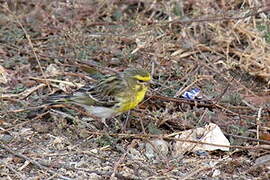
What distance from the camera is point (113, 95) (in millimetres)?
6441

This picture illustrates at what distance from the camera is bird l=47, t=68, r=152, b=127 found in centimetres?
634

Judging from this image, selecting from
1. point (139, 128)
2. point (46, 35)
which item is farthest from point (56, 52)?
point (139, 128)

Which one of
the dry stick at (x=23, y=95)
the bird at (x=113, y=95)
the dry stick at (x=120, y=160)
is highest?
the bird at (x=113, y=95)

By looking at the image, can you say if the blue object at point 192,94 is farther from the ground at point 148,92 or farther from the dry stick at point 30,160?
the dry stick at point 30,160

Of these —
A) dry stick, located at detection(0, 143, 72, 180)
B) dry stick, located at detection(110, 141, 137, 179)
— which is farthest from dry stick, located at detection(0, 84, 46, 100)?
dry stick, located at detection(110, 141, 137, 179)

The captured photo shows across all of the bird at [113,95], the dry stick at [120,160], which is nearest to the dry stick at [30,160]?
the dry stick at [120,160]

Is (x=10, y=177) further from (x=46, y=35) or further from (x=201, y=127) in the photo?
(x=46, y=35)

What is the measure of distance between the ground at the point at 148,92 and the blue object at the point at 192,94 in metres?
0.07

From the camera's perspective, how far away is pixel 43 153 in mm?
5867

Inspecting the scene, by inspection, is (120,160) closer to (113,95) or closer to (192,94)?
(113,95)

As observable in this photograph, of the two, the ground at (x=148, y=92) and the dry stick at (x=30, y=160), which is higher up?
the ground at (x=148, y=92)

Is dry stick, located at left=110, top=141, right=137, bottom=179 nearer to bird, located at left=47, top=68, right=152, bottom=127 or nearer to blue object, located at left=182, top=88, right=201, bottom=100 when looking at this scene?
bird, located at left=47, top=68, right=152, bottom=127

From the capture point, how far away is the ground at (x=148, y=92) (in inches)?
226

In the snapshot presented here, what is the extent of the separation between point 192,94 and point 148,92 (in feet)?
1.56
